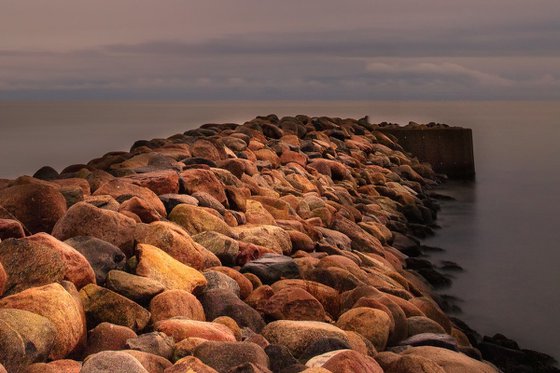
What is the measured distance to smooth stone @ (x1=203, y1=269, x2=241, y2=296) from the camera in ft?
13.3

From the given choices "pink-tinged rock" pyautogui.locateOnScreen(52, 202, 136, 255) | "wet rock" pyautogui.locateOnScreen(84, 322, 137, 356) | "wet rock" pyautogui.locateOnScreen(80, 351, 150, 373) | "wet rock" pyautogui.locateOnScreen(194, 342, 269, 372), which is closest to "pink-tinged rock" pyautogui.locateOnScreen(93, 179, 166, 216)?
"pink-tinged rock" pyautogui.locateOnScreen(52, 202, 136, 255)

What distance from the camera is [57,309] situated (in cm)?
309

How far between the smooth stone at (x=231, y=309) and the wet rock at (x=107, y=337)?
62 cm

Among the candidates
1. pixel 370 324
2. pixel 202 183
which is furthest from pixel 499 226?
pixel 370 324

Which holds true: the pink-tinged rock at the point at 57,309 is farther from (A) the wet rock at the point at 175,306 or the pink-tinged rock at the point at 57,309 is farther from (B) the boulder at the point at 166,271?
(B) the boulder at the point at 166,271

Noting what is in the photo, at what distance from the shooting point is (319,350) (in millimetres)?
3352

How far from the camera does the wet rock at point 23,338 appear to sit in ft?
9.05

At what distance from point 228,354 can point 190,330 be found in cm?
33

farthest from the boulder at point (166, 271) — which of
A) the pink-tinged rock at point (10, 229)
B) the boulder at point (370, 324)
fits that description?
the boulder at point (370, 324)

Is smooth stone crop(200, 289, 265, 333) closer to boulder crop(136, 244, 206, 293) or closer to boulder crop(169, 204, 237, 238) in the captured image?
boulder crop(136, 244, 206, 293)

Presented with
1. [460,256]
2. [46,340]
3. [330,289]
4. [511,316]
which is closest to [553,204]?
[460,256]

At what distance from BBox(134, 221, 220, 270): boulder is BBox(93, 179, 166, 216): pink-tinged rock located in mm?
835

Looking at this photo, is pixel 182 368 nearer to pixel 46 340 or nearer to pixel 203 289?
pixel 46 340

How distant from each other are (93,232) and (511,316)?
4438 millimetres
